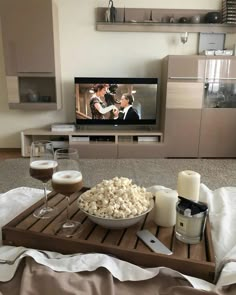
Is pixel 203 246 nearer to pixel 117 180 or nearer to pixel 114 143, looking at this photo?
pixel 117 180

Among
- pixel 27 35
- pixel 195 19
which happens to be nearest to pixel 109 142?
pixel 27 35

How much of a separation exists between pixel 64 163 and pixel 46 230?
24 centimetres

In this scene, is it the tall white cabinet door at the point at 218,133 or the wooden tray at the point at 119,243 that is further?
the tall white cabinet door at the point at 218,133

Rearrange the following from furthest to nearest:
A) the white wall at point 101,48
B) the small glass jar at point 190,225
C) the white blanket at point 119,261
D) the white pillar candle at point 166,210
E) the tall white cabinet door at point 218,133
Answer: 1. the white wall at point 101,48
2. the tall white cabinet door at point 218,133
3. the white pillar candle at point 166,210
4. the small glass jar at point 190,225
5. the white blanket at point 119,261

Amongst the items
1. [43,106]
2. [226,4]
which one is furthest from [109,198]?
[226,4]

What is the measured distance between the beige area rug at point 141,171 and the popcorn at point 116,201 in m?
1.39

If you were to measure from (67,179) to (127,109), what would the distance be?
285cm

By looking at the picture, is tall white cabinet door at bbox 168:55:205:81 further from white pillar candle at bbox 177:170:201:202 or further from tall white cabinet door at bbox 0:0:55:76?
white pillar candle at bbox 177:170:201:202

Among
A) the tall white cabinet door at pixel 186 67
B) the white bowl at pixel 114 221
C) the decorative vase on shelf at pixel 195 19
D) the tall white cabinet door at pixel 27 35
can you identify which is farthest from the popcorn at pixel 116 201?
the decorative vase on shelf at pixel 195 19

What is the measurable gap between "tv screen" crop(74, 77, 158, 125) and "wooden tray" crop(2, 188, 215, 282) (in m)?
2.75

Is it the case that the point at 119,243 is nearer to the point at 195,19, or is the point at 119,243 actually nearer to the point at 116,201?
the point at 116,201

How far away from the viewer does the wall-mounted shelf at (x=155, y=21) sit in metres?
3.56

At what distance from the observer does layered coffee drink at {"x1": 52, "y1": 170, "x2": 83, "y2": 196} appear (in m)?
0.90

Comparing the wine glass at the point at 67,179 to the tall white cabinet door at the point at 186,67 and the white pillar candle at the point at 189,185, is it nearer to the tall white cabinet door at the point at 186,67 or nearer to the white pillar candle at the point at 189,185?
the white pillar candle at the point at 189,185
